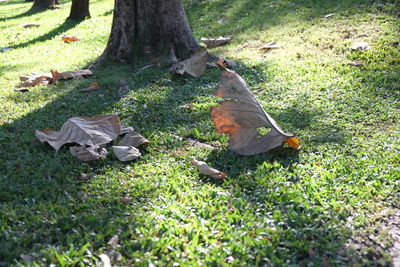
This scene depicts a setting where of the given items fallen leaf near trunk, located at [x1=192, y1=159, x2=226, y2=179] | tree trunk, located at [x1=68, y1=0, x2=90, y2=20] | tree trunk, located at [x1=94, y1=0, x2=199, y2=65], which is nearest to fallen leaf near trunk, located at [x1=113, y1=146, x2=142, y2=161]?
fallen leaf near trunk, located at [x1=192, y1=159, x2=226, y2=179]

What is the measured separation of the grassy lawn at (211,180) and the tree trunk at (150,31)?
14.2 inches

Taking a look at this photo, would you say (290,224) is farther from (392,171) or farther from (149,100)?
(149,100)

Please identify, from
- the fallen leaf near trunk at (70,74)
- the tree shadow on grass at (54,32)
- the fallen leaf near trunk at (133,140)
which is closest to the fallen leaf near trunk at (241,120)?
the fallen leaf near trunk at (133,140)

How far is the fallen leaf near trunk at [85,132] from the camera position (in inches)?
140

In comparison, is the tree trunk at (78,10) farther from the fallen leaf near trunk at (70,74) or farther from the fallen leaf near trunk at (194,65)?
the fallen leaf near trunk at (194,65)

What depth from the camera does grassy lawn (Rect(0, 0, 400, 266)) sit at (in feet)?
7.80

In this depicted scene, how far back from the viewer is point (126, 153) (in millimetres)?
3398

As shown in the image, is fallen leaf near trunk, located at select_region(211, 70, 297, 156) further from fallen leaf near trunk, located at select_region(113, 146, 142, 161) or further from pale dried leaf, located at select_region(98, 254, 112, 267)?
pale dried leaf, located at select_region(98, 254, 112, 267)

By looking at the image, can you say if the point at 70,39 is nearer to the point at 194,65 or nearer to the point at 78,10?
the point at 78,10

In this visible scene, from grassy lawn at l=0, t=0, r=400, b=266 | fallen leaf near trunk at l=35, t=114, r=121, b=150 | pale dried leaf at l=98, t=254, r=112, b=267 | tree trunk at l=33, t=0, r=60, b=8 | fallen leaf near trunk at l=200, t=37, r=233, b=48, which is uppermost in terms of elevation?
fallen leaf near trunk at l=35, t=114, r=121, b=150

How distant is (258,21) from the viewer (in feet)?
27.8

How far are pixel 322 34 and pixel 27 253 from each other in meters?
5.82

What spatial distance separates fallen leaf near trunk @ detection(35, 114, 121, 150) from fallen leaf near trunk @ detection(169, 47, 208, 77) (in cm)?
169

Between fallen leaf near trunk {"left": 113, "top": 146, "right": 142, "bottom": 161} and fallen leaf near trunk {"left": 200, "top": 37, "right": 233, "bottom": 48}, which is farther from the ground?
fallen leaf near trunk {"left": 113, "top": 146, "right": 142, "bottom": 161}
